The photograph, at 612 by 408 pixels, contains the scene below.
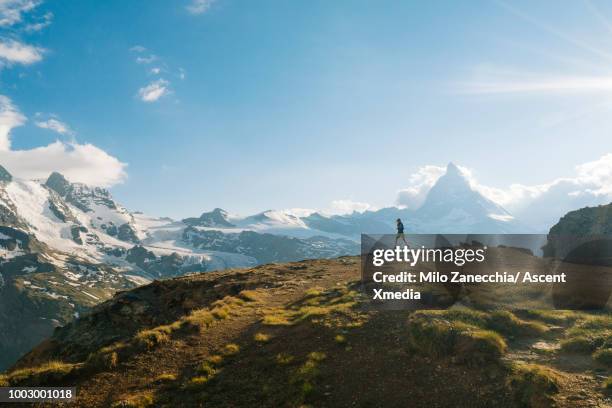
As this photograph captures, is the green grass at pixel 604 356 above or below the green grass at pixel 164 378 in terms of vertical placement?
above

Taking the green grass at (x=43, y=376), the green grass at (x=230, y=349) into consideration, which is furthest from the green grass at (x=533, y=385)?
the green grass at (x=43, y=376)

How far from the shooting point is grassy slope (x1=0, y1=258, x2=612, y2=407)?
15953 mm

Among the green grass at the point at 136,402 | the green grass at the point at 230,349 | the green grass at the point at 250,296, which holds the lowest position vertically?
the green grass at the point at 136,402

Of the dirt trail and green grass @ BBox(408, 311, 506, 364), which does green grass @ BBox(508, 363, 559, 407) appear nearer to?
the dirt trail

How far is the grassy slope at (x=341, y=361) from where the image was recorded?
16.0 m

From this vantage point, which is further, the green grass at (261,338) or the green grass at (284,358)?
the green grass at (261,338)

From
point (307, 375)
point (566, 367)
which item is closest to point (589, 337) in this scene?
point (566, 367)

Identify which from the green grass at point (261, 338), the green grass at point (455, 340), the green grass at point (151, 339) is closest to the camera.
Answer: the green grass at point (455, 340)

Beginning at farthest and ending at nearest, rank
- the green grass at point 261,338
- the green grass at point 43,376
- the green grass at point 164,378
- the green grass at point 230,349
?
1. the green grass at point 261,338
2. the green grass at point 230,349
3. the green grass at point 43,376
4. the green grass at point 164,378

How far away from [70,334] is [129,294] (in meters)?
7.49

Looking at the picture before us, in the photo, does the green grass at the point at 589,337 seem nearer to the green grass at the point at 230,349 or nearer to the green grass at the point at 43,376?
the green grass at the point at 230,349

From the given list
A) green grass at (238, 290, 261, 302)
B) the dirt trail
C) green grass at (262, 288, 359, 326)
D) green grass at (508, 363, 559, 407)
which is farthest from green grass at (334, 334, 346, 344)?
green grass at (238, 290, 261, 302)

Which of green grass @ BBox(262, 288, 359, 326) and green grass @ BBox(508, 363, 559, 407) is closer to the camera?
green grass @ BBox(508, 363, 559, 407)

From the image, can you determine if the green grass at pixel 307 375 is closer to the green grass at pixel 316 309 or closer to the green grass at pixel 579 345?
the green grass at pixel 316 309
